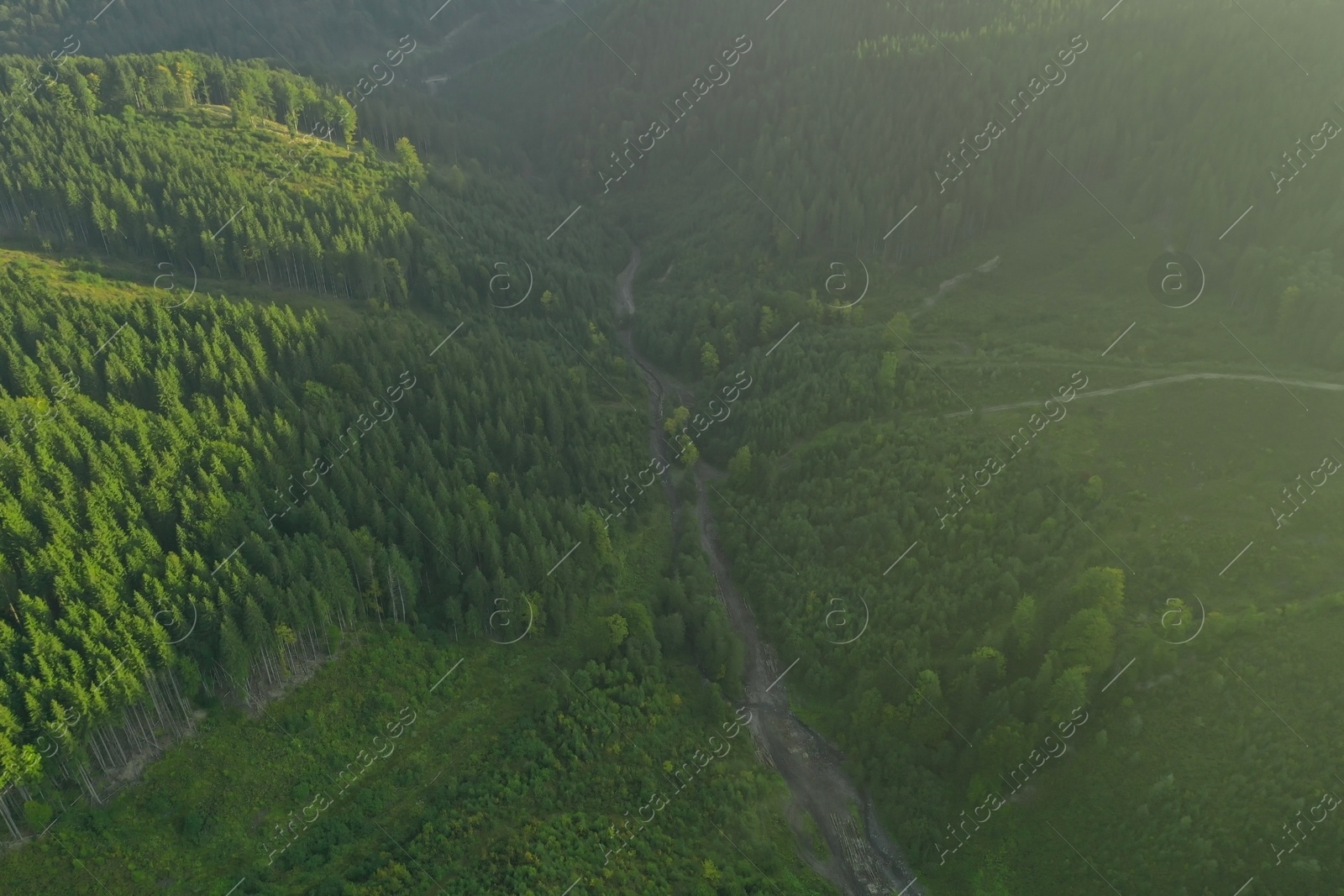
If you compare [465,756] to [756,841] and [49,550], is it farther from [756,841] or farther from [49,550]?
[49,550]

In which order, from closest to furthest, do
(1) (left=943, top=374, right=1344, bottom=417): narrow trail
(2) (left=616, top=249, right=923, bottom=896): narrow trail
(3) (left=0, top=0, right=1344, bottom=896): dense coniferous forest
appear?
(3) (left=0, top=0, right=1344, bottom=896): dense coniferous forest
(2) (left=616, top=249, right=923, bottom=896): narrow trail
(1) (left=943, top=374, right=1344, bottom=417): narrow trail

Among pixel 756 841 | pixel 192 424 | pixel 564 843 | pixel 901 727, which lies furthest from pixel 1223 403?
pixel 192 424

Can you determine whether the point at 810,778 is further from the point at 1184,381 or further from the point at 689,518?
the point at 1184,381

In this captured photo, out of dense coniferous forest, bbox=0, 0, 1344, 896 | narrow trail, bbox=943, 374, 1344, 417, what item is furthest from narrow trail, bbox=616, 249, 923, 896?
narrow trail, bbox=943, 374, 1344, 417

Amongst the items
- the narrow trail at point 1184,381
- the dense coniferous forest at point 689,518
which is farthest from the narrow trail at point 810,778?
the narrow trail at point 1184,381

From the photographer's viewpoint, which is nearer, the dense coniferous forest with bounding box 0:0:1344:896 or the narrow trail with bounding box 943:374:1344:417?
the dense coniferous forest with bounding box 0:0:1344:896

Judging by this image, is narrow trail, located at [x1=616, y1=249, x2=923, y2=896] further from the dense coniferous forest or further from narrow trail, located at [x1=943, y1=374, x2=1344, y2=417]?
narrow trail, located at [x1=943, y1=374, x2=1344, y2=417]

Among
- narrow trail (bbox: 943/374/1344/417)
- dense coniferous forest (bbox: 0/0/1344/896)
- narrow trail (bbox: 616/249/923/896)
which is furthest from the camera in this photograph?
narrow trail (bbox: 943/374/1344/417)
